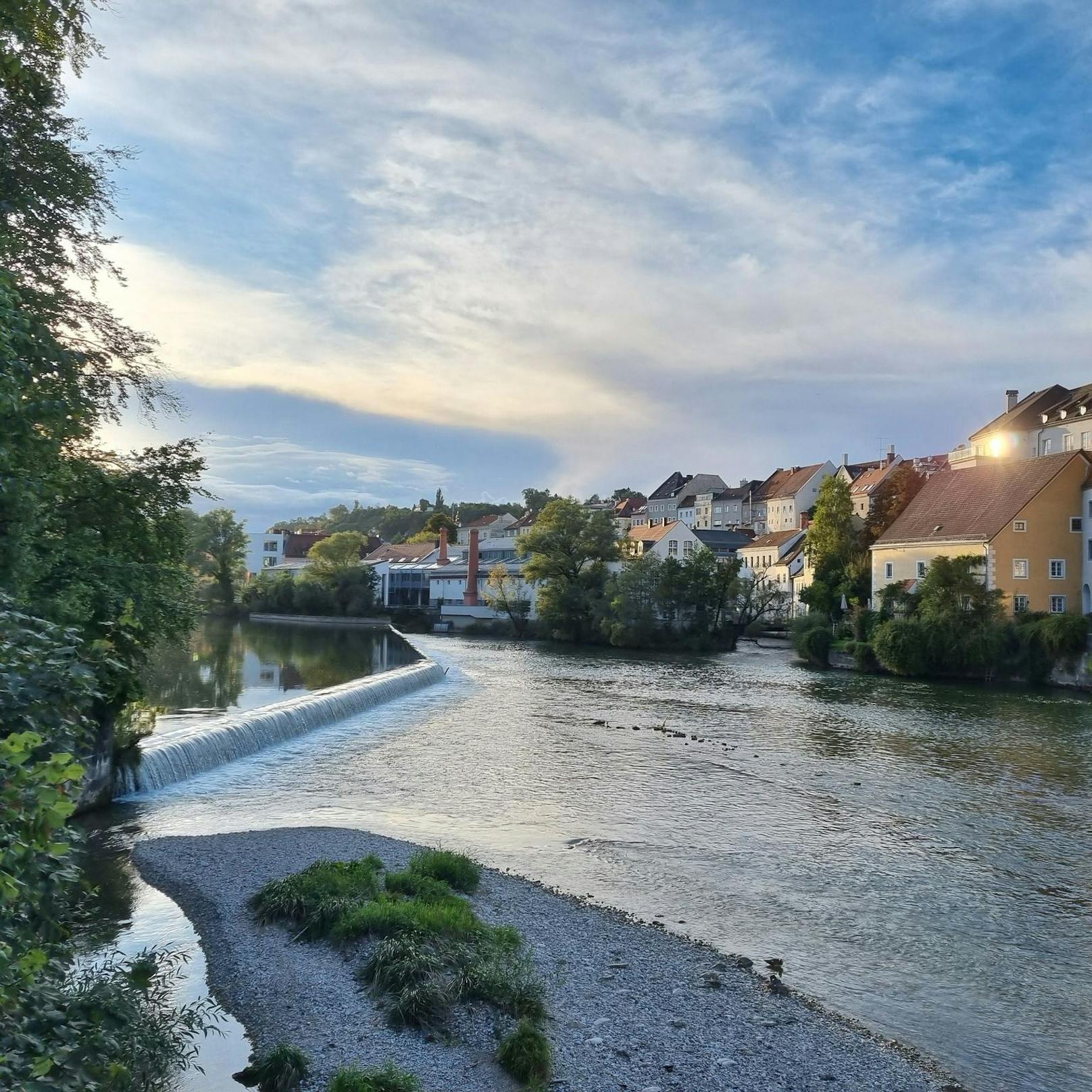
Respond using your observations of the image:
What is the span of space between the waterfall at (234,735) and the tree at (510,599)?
3789cm

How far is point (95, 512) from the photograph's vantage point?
1502 cm

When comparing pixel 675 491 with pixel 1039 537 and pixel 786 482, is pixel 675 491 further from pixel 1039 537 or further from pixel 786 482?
pixel 1039 537

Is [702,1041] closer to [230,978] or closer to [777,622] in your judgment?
[230,978]

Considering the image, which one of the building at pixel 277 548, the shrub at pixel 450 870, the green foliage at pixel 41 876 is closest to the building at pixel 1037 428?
the shrub at pixel 450 870

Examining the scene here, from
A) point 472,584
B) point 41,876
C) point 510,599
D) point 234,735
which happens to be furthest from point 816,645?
point 41,876

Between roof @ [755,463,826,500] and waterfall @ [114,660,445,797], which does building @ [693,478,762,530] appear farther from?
waterfall @ [114,660,445,797]

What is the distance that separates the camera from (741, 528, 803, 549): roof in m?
80.0

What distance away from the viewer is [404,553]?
108m

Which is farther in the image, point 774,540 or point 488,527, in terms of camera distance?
point 488,527

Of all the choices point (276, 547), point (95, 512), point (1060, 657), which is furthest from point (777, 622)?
point (276, 547)

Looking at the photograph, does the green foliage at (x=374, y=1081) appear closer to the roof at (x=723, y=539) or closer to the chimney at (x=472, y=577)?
the chimney at (x=472, y=577)

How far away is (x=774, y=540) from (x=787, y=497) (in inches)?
583

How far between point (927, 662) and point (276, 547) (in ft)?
347

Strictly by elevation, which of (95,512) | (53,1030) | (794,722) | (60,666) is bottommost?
(794,722)
